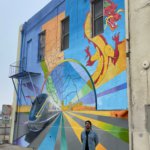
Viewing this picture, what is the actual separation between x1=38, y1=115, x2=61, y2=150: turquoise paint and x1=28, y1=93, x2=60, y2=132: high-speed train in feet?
1.29

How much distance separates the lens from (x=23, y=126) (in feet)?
51.8

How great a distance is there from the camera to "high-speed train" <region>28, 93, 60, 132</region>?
13.4m

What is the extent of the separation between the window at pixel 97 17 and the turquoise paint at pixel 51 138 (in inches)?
164

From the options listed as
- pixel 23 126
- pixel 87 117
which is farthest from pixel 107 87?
pixel 23 126

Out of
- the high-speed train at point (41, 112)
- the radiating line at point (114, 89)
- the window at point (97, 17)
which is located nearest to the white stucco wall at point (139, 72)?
the radiating line at point (114, 89)

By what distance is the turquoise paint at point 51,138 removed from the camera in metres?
12.7

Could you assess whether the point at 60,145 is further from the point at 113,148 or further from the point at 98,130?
the point at 113,148

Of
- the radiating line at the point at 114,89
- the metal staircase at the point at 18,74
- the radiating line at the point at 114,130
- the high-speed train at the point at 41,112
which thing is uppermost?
the metal staircase at the point at 18,74

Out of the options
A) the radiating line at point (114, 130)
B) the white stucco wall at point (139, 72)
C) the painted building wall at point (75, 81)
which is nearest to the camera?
the white stucco wall at point (139, 72)

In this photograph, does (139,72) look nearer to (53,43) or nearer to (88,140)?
(88,140)

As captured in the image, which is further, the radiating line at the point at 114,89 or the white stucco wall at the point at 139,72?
the radiating line at the point at 114,89

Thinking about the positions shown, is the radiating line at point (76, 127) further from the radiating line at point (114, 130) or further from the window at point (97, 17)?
the window at point (97, 17)

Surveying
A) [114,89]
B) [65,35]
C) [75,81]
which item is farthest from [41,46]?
[114,89]

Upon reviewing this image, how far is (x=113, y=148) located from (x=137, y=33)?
386 centimetres
